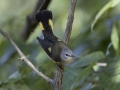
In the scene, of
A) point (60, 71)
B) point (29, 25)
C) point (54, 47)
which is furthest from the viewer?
point (29, 25)

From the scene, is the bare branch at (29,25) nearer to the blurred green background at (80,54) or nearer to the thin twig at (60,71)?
the blurred green background at (80,54)

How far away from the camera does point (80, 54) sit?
124 cm

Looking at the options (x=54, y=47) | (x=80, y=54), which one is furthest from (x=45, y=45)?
(x=80, y=54)

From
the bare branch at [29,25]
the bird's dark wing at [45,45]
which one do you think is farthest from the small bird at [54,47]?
the bare branch at [29,25]

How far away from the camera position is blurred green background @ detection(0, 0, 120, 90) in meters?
0.89

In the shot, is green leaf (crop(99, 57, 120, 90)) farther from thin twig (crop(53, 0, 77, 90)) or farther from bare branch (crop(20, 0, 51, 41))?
bare branch (crop(20, 0, 51, 41))

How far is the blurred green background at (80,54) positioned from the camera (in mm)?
891

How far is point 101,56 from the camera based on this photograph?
93 centimetres

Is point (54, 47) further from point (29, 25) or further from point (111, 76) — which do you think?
point (29, 25)

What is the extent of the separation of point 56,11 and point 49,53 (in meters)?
0.85

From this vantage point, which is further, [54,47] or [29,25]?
[29,25]

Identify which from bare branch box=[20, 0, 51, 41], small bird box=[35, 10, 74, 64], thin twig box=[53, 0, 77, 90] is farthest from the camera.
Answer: bare branch box=[20, 0, 51, 41]

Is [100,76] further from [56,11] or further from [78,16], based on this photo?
[78,16]

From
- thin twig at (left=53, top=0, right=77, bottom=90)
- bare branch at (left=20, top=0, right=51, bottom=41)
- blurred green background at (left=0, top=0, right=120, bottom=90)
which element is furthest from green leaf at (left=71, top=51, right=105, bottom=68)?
bare branch at (left=20, top=0, right=51, bottom=41)
